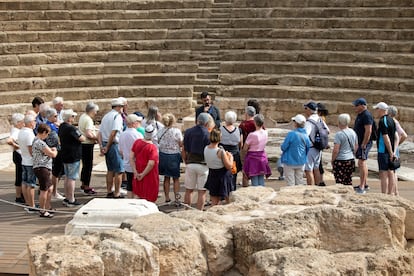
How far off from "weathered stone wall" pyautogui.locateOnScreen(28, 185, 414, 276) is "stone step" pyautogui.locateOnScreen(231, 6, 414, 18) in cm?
1264

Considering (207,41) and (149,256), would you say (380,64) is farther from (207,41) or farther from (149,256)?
(149,256)

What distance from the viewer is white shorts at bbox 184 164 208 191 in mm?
9672

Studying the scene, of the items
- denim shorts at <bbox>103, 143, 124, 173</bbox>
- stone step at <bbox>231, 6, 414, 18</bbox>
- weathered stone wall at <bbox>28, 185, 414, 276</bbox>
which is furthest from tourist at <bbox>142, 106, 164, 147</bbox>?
stone step at <bbox>231, 6, 414, 18</bbox>

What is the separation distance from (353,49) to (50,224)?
1082cm

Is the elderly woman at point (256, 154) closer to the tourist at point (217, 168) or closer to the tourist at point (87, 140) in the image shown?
the tourist at point (217, 168)

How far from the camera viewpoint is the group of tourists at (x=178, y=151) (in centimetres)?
955

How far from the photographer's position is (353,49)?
18.0 metres

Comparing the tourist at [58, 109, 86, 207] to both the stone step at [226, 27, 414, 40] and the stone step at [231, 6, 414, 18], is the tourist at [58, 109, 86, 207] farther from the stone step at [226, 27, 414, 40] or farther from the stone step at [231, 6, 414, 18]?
the stone step at [231, 6, 414, 18]

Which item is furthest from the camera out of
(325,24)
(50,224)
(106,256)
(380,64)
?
(325,24)

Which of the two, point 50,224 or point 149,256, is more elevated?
point 149,256

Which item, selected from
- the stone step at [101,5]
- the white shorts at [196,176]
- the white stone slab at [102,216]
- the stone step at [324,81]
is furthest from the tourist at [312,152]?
the stone step at [101,5]


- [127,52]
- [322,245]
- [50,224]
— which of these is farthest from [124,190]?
[127,52]

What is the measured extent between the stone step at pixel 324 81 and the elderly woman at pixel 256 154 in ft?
24.1

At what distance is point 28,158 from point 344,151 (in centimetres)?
439
